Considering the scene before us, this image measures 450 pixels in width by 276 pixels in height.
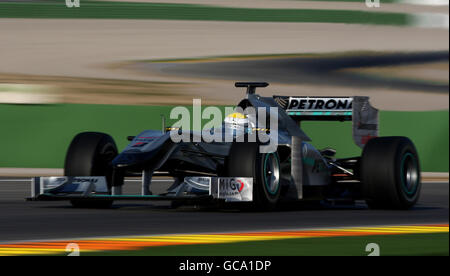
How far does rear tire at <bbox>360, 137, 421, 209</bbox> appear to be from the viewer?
12797mm

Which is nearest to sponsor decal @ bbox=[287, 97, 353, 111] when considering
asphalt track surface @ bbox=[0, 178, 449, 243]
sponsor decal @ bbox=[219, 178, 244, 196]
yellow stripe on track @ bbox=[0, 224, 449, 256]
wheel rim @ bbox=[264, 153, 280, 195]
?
asphalt track surface @ bbox=[0, 178, 449, 243]

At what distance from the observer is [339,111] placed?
1429 cm

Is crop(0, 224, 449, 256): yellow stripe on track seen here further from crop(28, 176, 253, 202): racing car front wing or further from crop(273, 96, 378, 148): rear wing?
crop(273, 96, 378, 148): rear wing

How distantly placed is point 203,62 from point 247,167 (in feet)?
85.2

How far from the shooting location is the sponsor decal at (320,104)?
1429cm

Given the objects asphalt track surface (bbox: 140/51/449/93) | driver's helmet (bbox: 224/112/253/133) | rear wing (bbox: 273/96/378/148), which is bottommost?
driver's helmet (bbox: 224/112/253/133)

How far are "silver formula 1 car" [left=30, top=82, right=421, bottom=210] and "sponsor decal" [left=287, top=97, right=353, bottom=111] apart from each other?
0.02 m

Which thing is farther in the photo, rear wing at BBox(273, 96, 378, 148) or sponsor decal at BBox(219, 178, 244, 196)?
rear wing at BBox(273, 96, 378, 148)

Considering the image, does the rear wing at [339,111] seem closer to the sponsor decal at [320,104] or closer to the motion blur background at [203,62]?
the sponsor decal at [320,104]

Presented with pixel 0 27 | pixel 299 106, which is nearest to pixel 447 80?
pixel 0 27

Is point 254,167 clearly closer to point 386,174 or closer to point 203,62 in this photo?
point 386,174

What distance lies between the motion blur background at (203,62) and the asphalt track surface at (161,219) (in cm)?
1093

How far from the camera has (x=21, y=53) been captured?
118 feet
